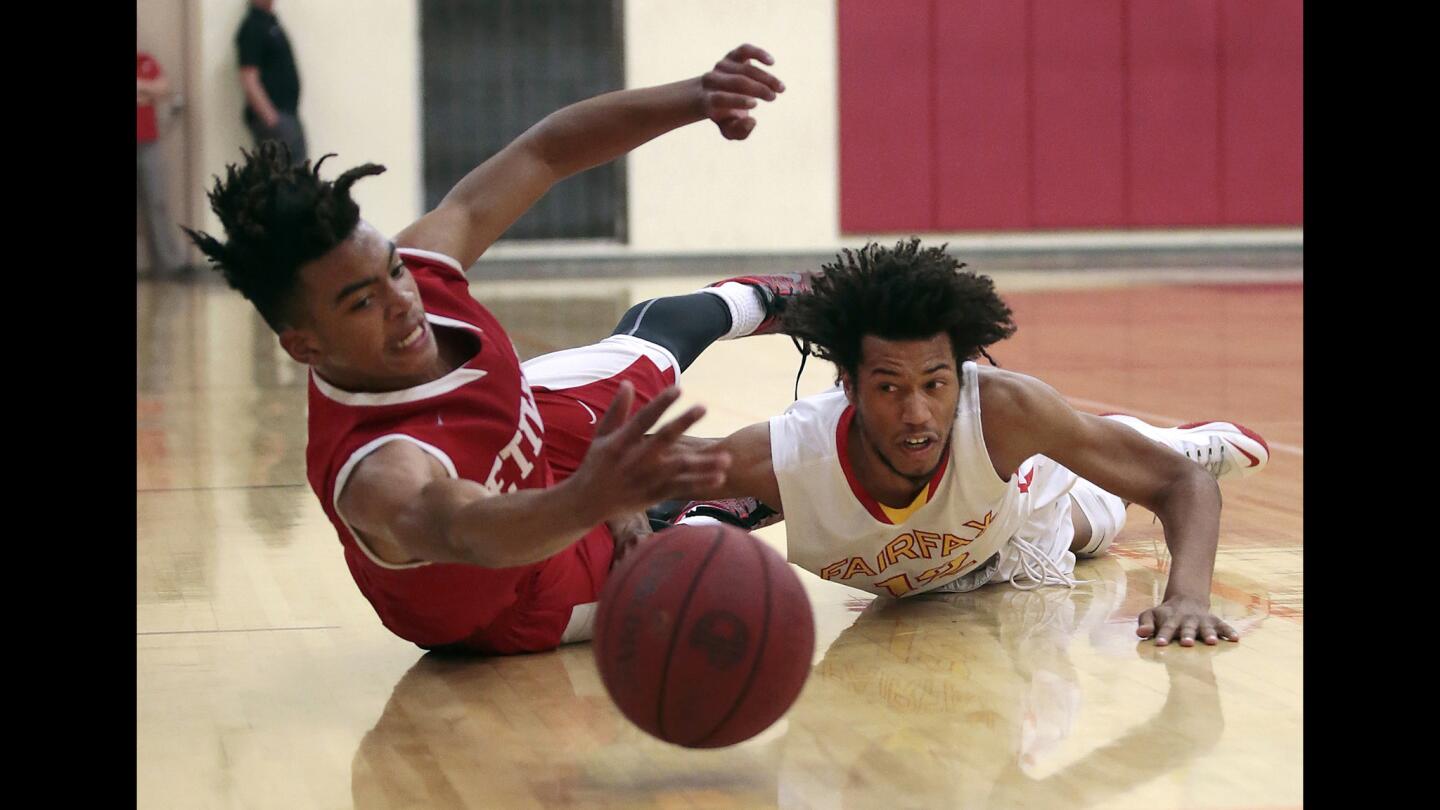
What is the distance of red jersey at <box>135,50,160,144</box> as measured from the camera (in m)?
14.2

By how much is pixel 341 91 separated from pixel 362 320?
1269 centimetres

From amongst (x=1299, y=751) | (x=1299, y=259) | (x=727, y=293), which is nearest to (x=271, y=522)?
(x=727, y=293)

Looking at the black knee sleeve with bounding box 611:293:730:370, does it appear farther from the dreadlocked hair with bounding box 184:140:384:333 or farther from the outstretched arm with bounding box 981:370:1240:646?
the dreadlocked hair with bounding box 184:140:384:333

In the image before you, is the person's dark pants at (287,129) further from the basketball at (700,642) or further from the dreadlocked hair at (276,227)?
the basketball at (700,642)

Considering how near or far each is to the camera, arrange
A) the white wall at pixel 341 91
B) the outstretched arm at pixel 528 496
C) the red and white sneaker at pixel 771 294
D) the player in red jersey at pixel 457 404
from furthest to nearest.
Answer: the white wall at pixel 341 91 < the red and white sneaker at pixel 771 294 < the player in red jersey at pixel 457 404 < the outstretched arm at pixel 528 496

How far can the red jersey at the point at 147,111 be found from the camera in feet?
46.8

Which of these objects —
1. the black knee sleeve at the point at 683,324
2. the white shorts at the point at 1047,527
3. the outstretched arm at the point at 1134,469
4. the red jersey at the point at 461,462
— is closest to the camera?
the red jersey at the point at 461,462

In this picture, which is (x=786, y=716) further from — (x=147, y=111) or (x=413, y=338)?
(x=147, y=111)

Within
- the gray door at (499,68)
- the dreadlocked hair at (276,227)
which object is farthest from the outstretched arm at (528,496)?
the gray door at (499,68)

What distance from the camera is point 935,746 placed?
280 cm

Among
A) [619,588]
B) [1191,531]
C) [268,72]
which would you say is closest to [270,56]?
[268,72]

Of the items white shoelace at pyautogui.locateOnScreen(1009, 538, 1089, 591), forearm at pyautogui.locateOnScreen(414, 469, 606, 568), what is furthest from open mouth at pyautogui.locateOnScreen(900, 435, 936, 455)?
forearm at pyautogui.locateOnScreen(414, 469, 606, 568)

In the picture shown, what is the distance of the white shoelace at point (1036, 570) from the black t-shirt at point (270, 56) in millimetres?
11484

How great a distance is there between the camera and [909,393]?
11.1 feet
